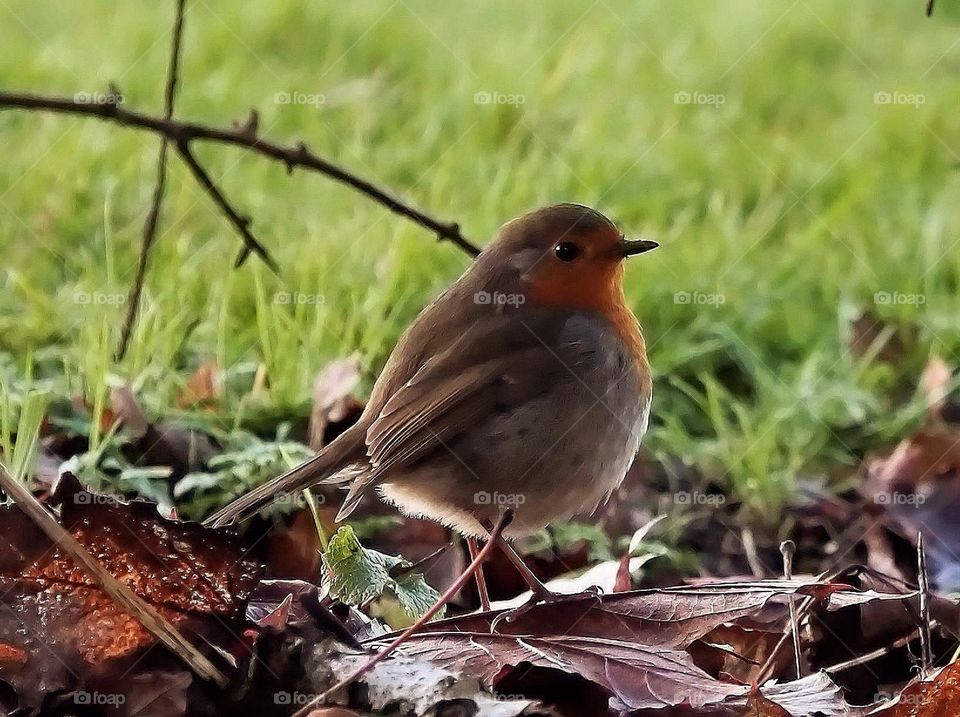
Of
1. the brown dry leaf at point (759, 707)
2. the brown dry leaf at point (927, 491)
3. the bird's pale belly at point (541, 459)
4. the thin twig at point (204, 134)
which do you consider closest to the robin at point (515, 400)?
the bird's pale belly at point (541, 459)

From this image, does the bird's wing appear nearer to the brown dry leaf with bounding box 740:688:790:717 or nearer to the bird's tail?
the bird's tail

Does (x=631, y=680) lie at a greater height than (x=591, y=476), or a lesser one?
lesser

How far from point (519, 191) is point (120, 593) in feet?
5.25

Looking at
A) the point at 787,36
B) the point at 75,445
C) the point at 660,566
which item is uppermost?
the point at 787,36

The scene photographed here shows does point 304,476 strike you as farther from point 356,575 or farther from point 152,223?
point 152,223

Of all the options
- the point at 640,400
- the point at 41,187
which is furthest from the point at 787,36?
the point at 41,187

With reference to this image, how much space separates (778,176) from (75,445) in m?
2.10

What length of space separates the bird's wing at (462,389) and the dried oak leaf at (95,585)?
0.32 metres

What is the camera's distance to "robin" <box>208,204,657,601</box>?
2281mm

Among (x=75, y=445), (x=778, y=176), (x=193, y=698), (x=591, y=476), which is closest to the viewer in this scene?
(x=193, y=698)

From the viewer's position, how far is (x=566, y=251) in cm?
238

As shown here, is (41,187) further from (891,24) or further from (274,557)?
(891,24)

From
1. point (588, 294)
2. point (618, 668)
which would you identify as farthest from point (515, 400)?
point (618, 668)

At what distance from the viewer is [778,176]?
143 inches
